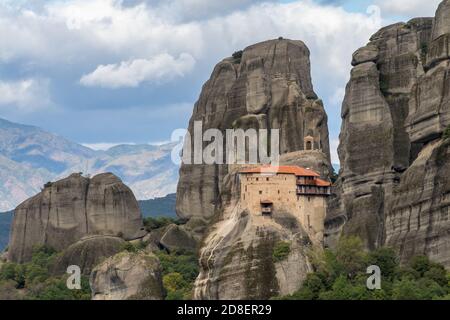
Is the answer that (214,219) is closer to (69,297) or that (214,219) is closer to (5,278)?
(69,297)

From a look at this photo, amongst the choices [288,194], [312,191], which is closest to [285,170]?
[288,194]

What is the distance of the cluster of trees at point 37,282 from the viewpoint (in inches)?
5846

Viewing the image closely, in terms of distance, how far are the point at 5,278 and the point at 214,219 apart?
30869mm

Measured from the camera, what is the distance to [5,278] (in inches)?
6506

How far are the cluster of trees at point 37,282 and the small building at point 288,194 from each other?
17393mm

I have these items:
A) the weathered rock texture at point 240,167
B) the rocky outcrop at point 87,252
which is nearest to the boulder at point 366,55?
the weathered rock texture at point 240,167

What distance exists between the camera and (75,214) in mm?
170750

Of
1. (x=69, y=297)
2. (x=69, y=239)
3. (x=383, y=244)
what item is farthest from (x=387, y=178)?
(x=69, y=239)

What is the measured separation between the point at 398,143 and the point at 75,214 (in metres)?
41.7

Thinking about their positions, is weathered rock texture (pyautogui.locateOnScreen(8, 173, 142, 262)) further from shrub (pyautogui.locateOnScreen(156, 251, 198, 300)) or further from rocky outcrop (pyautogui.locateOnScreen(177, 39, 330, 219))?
shrub (pyautogui.locateOnScreen(156, 251, 198, 300))

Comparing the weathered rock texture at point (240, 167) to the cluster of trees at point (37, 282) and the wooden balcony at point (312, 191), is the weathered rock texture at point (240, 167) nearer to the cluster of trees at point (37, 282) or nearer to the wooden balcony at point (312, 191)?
the wooden balcony at point (312, 191)

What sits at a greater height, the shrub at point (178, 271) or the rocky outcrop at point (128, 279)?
the shrub at point (178, 271)

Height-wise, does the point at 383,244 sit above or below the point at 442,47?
below
